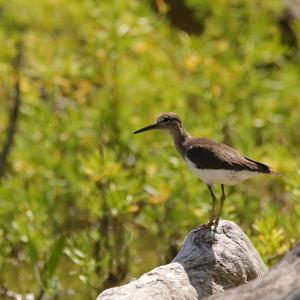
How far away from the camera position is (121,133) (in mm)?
9414

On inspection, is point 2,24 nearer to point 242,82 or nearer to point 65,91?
point 65,91

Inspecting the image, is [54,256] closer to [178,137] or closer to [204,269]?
[178,137]

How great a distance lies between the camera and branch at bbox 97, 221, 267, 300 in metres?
5.34

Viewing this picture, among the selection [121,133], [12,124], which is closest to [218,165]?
[121,133]

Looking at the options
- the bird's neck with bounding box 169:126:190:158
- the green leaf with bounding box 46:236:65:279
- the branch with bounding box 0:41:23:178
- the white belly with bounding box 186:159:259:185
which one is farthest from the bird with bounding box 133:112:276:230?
the branch with bounding box 0:41:23:178

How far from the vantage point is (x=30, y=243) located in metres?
7.85

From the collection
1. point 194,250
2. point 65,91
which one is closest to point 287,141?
point 65,91

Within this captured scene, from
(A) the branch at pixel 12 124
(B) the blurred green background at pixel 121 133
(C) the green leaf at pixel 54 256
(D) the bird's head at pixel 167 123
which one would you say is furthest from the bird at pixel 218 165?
(A) the branch at pixel 12 124

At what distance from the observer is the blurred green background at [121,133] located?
8078 mm

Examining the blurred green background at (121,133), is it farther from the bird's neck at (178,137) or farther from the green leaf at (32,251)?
the bird's neck at (178,137)

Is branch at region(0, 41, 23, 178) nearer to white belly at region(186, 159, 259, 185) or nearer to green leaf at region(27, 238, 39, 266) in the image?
green leaf at region(27, 238, 39, 266)

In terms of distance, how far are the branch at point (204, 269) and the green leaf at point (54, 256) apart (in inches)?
77.5

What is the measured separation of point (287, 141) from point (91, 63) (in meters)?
2.26

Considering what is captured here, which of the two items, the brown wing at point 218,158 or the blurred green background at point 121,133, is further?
the blurred green background at point 121,133
